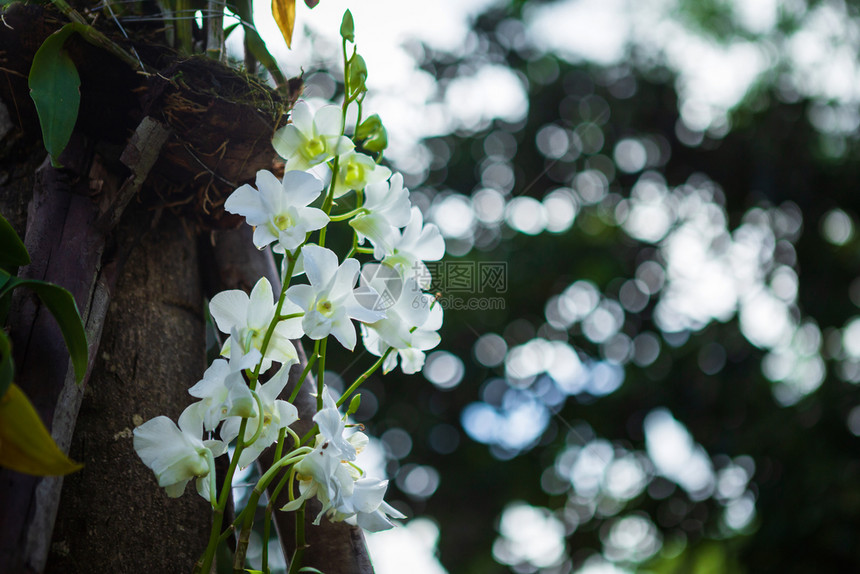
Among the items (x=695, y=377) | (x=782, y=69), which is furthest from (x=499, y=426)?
(x=782, y=69)

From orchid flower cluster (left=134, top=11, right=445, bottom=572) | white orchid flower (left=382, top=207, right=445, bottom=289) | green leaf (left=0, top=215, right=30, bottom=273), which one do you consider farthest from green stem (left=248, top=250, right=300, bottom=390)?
green leaf (left=0, top=215, right=30, bottom=273)

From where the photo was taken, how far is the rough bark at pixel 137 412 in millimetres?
565

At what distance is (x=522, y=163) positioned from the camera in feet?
14.3

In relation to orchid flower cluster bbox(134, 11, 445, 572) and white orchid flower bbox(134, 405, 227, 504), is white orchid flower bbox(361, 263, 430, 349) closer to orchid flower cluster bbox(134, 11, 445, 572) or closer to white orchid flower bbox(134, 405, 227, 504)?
orchid flower cluster bbox(134, 11, 445, 572)

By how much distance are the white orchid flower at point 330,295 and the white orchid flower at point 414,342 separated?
48 millimetres

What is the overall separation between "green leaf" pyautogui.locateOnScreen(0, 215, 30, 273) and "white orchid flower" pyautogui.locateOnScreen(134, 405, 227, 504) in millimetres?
189

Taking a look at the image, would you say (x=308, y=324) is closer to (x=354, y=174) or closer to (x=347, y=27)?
(x=354, y=174)

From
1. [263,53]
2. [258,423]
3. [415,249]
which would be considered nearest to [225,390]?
[258,423]

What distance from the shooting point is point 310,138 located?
2.07 ft

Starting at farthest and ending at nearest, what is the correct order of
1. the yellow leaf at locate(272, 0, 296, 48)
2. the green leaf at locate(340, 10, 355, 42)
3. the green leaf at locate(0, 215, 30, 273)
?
the yellow leaf at locate(272, 0, 296, 48) < the green leaf at locate(340, 10, 355, 42) < the green leaf at locate(0, 215, 30, 273)

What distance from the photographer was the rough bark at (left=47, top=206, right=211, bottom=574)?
1.86 ft

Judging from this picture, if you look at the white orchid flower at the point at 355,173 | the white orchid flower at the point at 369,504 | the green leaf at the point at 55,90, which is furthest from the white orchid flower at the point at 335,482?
the green leaf at the point at 55,90

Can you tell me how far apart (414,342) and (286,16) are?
1.52ft

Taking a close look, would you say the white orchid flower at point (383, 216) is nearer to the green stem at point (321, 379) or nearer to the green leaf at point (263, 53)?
the green stem at point (321, 379)
